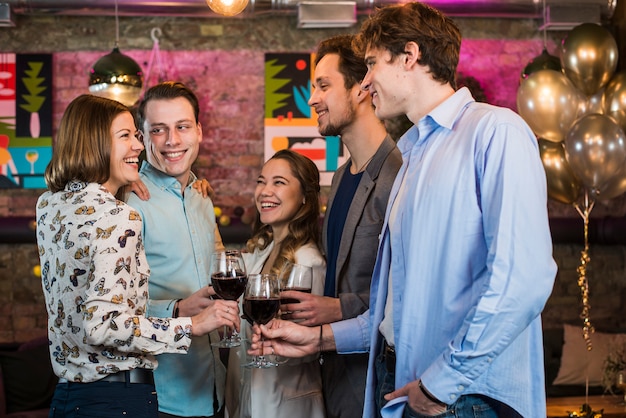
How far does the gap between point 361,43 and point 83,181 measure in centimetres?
81

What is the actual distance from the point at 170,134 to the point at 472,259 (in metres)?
1.20

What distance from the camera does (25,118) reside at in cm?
601

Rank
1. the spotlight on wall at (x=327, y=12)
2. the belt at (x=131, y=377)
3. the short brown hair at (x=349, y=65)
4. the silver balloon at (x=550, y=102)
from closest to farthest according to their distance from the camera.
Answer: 1. the belt at (x=131, y=377)
2. the short brown hair at (x=349, y=65)
3. the silver balloon at (x=550, y=102)
4. the spotlight on wall at (x=327, y=12)

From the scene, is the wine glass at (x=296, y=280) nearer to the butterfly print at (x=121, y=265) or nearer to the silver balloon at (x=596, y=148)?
the butterfly print at (x=121, y=265)

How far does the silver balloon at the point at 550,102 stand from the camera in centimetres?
455

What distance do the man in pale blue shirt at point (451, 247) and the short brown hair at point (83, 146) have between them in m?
0.73

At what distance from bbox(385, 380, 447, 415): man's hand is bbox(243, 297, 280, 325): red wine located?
0.43m

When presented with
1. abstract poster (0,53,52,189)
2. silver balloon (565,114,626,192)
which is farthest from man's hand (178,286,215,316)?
abstract poster (0,53,52,189)

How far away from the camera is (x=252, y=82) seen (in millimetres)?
6203

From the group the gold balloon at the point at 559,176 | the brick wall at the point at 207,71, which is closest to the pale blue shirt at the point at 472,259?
the gold balloon at the point at 559,176

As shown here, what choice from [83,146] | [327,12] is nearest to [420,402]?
[83,146]

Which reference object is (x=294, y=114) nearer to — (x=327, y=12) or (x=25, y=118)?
(x=327, y=12)

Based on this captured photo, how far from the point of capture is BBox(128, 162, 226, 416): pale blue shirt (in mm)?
2533

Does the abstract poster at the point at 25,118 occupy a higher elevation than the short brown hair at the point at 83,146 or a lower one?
higher
